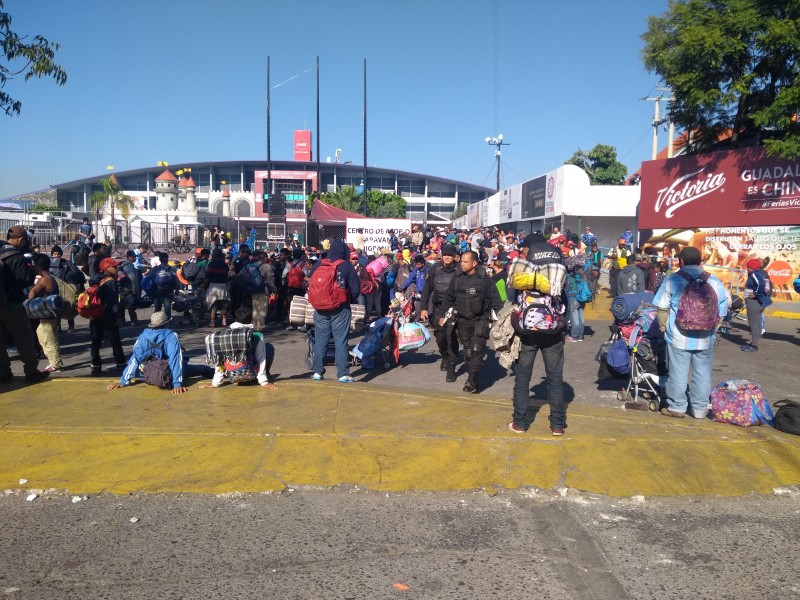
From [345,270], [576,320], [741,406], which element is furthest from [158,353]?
[576,320]

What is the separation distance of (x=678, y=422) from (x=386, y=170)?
90131mm

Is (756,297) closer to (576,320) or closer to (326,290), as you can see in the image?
(576,320)

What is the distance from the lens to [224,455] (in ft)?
17.2

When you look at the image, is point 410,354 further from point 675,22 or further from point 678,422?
point 675,22

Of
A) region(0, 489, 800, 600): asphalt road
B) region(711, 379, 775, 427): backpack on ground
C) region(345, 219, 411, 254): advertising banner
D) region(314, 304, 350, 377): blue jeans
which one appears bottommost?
region(0, 489, 800, 600): asphalt road

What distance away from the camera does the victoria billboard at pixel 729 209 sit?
1970 cm

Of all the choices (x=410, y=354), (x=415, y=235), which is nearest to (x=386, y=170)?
(x=415, y=235)

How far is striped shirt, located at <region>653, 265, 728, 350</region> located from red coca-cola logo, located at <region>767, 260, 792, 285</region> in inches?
611

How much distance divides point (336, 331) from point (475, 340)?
1639 millimetres

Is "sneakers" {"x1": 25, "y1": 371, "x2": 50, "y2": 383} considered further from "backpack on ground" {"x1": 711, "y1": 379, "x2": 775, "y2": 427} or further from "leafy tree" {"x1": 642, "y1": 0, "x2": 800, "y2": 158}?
"leafy tree" {"x1": 642, "y1": 0, "x2": 800, "y2": 158}

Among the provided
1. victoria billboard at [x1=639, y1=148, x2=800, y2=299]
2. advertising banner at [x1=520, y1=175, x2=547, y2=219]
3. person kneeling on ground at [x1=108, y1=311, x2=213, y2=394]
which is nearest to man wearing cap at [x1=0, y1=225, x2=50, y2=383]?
person kneeling on ground at [x1=108, y1=311, x2=213, y2=394]

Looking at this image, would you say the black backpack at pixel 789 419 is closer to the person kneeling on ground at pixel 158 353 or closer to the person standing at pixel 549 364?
the person standing at pixel 549 364

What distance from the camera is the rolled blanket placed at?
7594 mm

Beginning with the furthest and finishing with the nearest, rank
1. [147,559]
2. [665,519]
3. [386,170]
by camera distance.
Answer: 1. [386,170]
2. [665,519]
3. [147,559]
